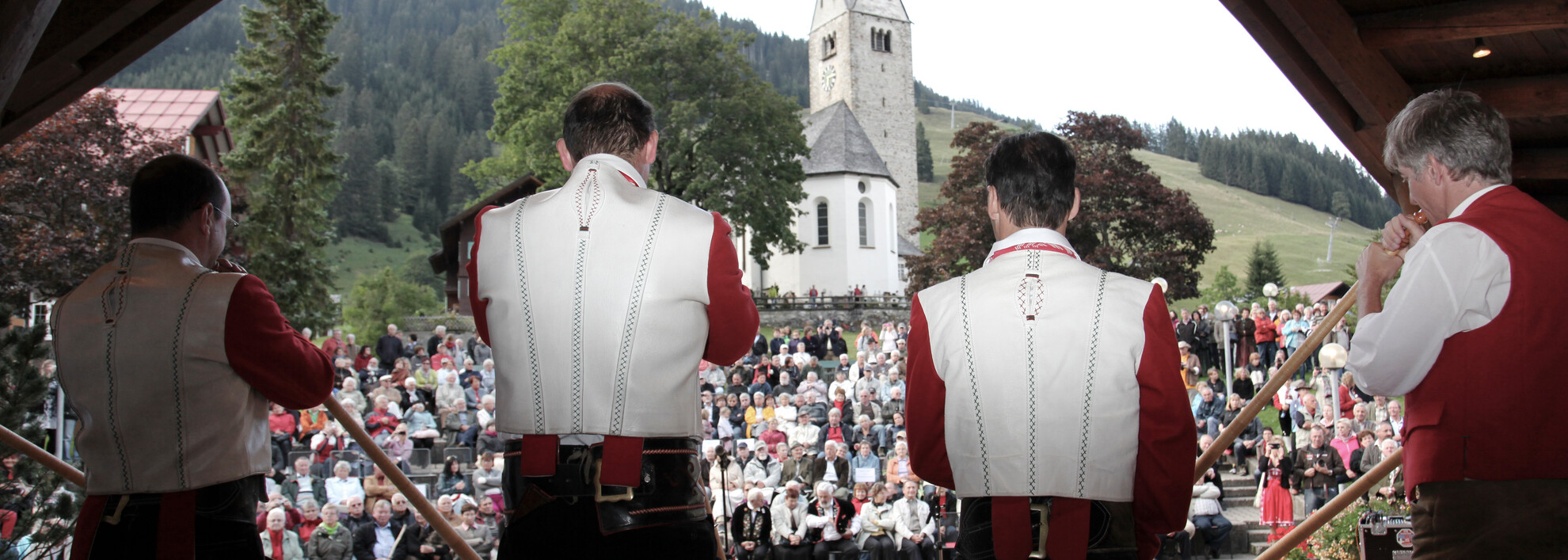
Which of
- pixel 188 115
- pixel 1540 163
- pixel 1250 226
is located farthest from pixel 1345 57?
pixel 1250 226

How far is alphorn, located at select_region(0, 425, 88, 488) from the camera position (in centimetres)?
336

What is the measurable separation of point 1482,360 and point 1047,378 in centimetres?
94

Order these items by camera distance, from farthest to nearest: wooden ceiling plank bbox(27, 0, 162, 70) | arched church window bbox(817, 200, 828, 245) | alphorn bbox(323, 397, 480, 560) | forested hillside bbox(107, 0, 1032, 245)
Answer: forested hillside bbox(107, 0, 1032, 245), arched church window bbox(817, 200, 828, 245), wooden ceiling plank bbox(27, 0, 162, 70), alphorn bbox(323, 397, 480, 560)

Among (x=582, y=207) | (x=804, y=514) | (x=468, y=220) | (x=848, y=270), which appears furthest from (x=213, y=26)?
(x=582, y=207)

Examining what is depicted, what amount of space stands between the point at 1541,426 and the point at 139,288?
3.44 metres

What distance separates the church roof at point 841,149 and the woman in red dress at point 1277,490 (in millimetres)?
36111

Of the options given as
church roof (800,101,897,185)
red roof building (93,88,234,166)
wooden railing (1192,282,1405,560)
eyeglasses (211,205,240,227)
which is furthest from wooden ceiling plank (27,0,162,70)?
church roof (800,101,897,185)

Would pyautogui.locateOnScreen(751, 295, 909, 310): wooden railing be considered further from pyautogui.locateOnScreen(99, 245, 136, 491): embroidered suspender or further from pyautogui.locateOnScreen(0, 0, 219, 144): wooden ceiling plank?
pyautogui.locateOnScreen(99, 245, 136, 491): embroidered suspender

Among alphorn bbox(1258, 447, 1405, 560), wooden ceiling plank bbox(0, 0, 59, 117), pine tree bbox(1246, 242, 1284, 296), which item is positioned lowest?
alphorn bbox(1258, 447, 1405, 560)

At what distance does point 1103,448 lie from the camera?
2.45 metres

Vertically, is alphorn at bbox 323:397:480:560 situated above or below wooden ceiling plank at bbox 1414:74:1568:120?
below

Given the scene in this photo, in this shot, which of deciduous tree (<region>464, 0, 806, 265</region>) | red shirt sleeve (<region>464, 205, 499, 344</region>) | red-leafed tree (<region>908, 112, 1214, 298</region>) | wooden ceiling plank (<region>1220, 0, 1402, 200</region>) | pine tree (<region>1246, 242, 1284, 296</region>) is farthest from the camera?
pine tree (<region>1246, 242, 1284, 296</region>)

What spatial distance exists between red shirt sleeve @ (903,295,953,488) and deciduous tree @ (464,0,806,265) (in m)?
29.7

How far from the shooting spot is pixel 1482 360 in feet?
7.81
